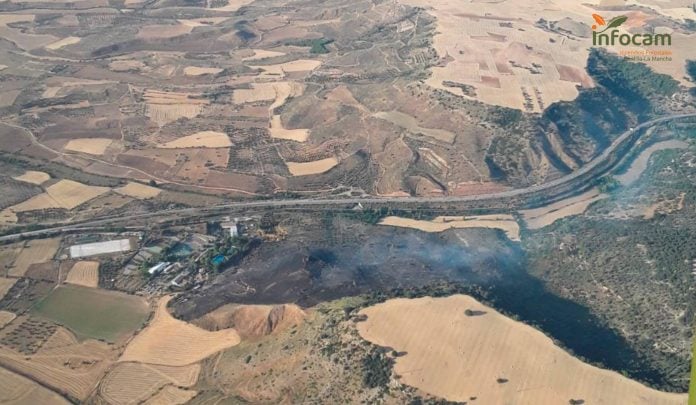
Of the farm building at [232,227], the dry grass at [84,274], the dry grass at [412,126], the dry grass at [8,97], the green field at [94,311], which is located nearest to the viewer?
the green field at [94,311]

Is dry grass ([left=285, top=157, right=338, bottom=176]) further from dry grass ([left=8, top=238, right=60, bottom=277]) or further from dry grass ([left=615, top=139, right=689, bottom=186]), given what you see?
dry grass ([left=615, top=139, right=689, bottom=186])

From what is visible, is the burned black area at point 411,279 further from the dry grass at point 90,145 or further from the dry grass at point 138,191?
the dry grass at point 90,145

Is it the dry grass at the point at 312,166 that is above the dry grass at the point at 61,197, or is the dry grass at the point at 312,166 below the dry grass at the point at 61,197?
below

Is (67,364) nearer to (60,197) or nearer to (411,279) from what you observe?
(411,279)

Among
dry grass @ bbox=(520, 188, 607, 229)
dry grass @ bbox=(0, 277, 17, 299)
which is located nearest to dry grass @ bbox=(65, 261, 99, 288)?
dry grass @ bbox=(0, 277, 17, 299)

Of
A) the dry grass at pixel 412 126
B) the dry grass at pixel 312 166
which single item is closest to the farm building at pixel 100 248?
the dry grass at pixel 312 166
